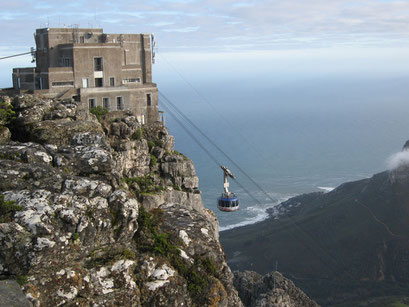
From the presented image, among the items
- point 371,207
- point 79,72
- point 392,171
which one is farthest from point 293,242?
point 79,72

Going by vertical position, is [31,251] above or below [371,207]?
above

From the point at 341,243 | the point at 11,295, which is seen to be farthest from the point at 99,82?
the point at 341,243

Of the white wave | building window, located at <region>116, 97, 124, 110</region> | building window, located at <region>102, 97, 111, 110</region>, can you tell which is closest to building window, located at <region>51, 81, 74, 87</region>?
building window, located at <region>102, 97, 111, 110</region>

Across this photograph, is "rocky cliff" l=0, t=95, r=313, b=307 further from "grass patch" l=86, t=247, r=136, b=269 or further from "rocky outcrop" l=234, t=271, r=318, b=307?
"rocky outcrop" l=234, t=271, r=318, b=307

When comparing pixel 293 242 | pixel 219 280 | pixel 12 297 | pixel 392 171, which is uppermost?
pixel 12 297

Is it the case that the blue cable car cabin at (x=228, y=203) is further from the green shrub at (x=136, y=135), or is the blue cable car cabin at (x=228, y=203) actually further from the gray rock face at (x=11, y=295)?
the gray rock face at (x=11, y=295)

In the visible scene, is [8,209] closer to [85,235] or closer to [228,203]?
[85,235]

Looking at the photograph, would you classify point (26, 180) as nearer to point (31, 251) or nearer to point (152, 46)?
point (31, 251)
